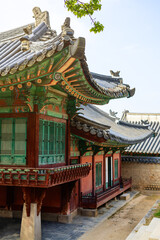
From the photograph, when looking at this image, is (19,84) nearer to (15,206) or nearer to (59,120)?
(59,120)

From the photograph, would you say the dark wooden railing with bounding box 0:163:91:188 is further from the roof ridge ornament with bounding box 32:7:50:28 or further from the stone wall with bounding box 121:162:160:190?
the stone wall with bounding box 121:162:160:190

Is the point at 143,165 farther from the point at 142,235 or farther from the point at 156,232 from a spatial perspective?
the point at 156,232

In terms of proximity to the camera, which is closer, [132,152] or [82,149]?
[82,149]

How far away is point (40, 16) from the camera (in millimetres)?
15891

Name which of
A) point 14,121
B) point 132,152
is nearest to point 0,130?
point 14,121

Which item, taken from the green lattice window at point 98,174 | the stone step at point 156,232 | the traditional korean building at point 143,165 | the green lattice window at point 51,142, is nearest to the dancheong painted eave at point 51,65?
the green lattice window at point 51,142

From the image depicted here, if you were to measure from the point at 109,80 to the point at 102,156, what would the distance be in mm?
7154

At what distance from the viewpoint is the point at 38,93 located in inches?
454

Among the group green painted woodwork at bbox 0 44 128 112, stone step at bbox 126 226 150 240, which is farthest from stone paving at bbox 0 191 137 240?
green painted woodwork at bbox 0 44 128 112

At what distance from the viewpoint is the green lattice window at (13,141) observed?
11.8m

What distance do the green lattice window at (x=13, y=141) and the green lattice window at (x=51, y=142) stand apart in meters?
0.68

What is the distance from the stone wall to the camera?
27.2m

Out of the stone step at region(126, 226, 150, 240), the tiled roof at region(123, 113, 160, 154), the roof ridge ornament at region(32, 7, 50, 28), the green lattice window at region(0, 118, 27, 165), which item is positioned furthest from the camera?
the tiled roof at region(123, 113, 160, 154)

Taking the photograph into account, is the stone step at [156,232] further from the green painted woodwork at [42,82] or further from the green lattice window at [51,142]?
the green painted woodwork at [42,82]
